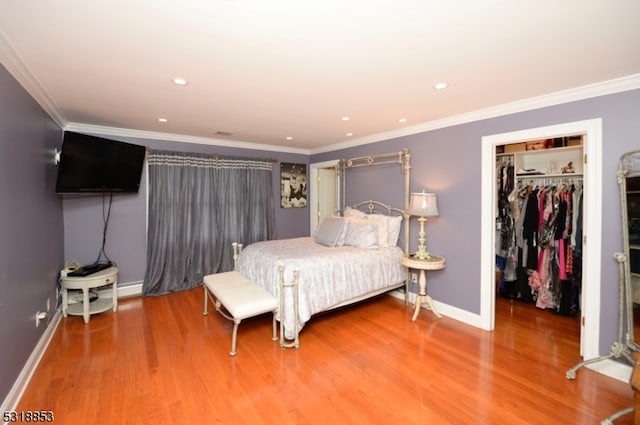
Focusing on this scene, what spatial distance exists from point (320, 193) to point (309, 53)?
4.04m

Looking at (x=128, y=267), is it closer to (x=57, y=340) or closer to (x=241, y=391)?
(x=57, y=340)

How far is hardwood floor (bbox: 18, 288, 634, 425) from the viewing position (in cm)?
193

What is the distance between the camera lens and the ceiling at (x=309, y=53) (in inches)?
58.1

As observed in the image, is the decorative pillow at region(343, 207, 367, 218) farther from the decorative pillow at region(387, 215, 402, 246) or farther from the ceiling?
the ceiling

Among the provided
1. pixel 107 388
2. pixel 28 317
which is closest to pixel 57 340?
pixel 28 317

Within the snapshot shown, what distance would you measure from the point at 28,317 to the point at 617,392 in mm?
4718

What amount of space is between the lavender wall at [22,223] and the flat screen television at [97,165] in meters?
0.14

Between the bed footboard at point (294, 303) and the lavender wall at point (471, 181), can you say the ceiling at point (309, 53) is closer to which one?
the lavender wall at point (471, 181)

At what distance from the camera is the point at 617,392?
215 cm

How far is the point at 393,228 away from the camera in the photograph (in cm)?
401

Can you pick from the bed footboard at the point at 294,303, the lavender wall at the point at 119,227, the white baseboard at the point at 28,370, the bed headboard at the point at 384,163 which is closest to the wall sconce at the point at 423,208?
the bed headboard at the point at 384,163

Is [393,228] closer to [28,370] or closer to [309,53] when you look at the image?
[309,53]

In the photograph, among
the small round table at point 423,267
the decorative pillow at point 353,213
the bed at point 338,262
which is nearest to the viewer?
the bed at point 338,262

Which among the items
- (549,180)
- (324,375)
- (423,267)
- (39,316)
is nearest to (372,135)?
(423,267)
